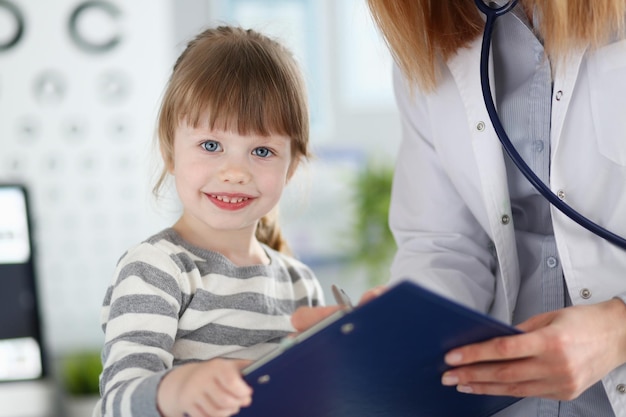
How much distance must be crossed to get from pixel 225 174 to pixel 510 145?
0.41 m

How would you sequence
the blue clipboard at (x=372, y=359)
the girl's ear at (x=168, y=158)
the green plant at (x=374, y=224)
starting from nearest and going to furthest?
1. the blue clipboard at (x=372, y=359)
2. the girl's ear at (x=168, y=158)
3. the green plant at (x=374, y=224)

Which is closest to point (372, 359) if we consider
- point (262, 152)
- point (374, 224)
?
point (262, 152)

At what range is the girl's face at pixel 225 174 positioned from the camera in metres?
1.18

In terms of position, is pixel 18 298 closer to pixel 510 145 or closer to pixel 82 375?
pixel 82 375

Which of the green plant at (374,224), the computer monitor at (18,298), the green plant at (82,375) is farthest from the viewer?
the green plant at (374,224)

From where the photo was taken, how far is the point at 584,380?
1.02m

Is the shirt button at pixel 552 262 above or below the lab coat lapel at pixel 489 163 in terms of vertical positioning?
below

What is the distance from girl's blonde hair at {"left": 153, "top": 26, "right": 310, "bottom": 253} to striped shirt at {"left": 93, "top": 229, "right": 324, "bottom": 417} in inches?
7.0

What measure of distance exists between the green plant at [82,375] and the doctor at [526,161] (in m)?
2.00

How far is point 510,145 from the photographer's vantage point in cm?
121

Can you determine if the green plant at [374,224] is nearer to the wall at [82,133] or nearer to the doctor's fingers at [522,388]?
the wall at [82,133]

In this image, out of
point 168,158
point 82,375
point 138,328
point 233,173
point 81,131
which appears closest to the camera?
point 138,328

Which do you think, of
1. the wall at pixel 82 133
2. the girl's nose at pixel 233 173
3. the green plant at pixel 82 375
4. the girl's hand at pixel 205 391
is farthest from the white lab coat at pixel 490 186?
the wall at pixel 82 133

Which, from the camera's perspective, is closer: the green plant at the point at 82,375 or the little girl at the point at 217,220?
the little girl at the point at 217,220
